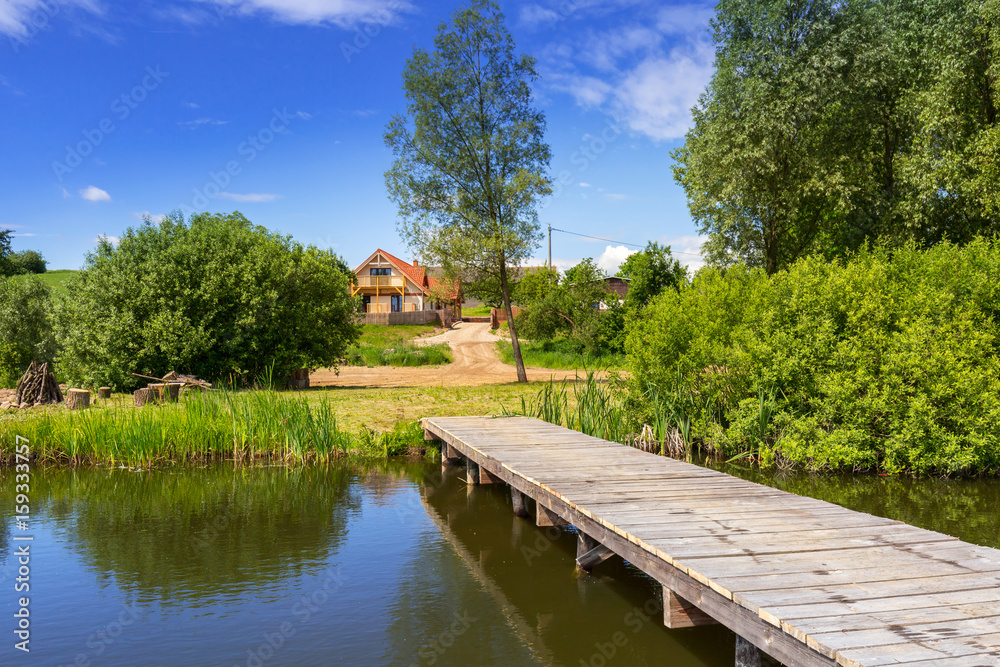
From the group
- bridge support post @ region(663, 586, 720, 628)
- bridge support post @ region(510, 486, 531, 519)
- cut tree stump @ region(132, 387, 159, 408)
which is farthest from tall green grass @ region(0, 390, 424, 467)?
bridge support post @ region(663, 586, 720, 628)

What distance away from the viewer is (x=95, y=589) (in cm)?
680

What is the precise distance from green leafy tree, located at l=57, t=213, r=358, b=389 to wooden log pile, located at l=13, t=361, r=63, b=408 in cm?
360

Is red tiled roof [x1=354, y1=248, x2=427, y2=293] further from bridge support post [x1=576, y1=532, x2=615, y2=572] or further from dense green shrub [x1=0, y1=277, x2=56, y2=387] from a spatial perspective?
bridge support post [x1=576, y1=532, x2=615, y2=572]

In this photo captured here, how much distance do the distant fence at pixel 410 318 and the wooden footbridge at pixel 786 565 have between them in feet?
168

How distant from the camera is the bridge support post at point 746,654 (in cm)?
450

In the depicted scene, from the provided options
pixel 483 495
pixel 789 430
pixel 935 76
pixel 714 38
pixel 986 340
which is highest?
pixel 714 38

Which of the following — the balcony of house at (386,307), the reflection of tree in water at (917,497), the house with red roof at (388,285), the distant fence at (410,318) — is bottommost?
the reflection of tree in water at (917,497)

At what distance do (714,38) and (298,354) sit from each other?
18.8 meters

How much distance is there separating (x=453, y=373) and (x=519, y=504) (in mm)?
23490

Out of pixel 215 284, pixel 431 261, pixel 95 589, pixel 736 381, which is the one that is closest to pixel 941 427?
pixel 736 381

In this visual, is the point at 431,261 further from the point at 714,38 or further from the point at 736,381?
the point at 736,381

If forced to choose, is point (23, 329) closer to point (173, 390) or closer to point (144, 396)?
point (173, 390)

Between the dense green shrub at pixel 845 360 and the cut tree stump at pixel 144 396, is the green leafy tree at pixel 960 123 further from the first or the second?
the cut tree stump at pixel 144 396

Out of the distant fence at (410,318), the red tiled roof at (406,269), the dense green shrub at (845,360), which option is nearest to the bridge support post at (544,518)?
the dense green shrub at (845,360)
